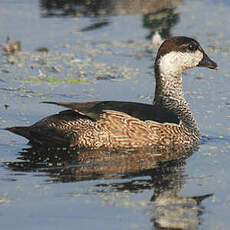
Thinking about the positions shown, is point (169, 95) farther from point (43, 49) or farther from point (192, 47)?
point (43, 49)

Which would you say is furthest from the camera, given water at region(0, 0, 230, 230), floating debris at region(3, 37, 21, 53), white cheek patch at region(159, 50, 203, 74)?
floating debris at region(3, 37, 21, 53)

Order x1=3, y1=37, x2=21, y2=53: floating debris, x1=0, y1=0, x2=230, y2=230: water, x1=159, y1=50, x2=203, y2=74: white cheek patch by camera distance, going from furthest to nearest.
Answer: x1=3, y1=37, x2=21, y2=53: floating debris < x1=159, y1=50, x2=203, y2=74: white cheek patch < x1=0, y1=0, x2=230, y2=230: water

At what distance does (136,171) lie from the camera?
9.26 metres

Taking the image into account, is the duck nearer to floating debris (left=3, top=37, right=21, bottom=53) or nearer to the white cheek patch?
the white cheek patch

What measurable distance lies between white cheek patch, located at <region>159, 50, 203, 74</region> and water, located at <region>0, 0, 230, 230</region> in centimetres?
78

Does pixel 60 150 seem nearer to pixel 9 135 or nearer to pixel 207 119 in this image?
pixel 9 135

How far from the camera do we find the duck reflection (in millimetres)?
7818

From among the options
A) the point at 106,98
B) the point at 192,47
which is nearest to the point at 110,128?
the point at 192,47

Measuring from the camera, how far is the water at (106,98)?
25.6 feet

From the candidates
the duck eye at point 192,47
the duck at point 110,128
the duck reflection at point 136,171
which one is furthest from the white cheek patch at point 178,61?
the duck reflection at point 136,171

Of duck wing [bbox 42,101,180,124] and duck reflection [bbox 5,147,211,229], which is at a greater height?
duck wing [bbox 42,101,180,124]

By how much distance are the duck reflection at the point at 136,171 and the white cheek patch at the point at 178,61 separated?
4.35 feet

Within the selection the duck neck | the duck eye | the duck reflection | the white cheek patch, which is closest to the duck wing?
the duck reflection

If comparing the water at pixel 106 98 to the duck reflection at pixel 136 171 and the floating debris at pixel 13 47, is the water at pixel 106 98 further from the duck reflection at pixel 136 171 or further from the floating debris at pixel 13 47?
the floating debris at pixel 13 47
